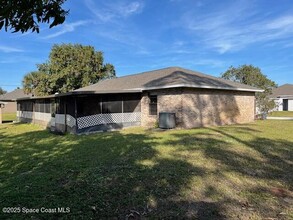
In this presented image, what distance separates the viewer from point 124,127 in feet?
57.1

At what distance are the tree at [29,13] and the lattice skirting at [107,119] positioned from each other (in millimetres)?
12487

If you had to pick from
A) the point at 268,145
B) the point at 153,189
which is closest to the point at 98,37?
the point at 268,145

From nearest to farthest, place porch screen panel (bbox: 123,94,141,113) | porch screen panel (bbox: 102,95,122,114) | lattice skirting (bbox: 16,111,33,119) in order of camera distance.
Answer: porch screen panel (bbox: 102,95,122,114) → porch screen panel (bbox: 123,94,141,113) → lattice skirting (bbox: 16,111,33,119)

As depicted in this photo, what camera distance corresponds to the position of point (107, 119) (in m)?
16.8

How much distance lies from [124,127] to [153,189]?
12.3 m

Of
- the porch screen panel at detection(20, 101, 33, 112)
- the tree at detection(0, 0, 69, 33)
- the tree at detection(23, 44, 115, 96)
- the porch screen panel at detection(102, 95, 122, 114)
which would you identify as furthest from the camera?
the tree at detection(23, 44, 115, 96)

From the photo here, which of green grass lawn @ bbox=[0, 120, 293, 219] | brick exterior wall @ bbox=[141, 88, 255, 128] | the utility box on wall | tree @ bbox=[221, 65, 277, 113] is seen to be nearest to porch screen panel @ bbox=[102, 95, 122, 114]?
brick exterior wall @ bbox=[141, 88, 255, 128]

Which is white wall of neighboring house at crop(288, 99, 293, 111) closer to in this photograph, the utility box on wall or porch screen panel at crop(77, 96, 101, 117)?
the utility box on wall

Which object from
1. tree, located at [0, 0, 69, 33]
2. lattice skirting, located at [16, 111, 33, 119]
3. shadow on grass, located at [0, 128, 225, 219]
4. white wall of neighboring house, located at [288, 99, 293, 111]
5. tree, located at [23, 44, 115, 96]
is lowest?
shadow on grass, located at [0, 128, 225, 219]

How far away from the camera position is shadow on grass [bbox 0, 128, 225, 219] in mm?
4371

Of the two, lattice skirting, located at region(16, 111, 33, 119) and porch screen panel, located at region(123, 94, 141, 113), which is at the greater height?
porch screen panel, located at region(123, 94, 141, 113)

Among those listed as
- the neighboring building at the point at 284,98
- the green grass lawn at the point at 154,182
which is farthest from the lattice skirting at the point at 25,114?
the neighboring building at the point at 284,98

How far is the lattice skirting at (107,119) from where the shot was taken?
50.4ft

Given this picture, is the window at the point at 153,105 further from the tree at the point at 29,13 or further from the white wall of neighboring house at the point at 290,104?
the white wall of neighboring house at the point at 290,104
